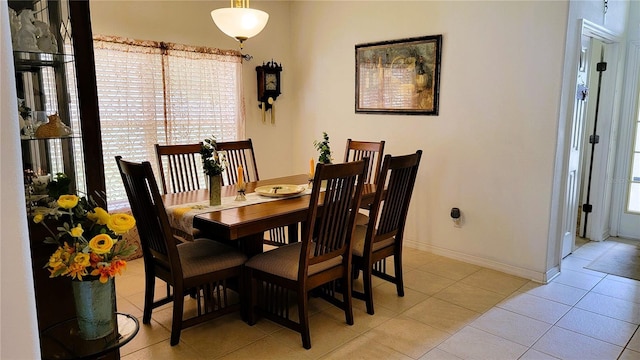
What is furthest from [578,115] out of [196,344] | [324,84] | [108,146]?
[108,146]

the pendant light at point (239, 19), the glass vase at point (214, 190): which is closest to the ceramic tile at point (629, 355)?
the glass vase at point (214, 190)

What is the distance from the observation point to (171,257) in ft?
7.61

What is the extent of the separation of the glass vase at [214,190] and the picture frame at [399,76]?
208 cm

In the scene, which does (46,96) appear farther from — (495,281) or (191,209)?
(495,281)

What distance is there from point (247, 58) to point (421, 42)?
1808mm

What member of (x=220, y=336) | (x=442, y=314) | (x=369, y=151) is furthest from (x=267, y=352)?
(x=369, y=151)

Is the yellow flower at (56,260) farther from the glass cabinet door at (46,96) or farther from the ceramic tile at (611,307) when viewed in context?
the ceramic tile at (611,307)

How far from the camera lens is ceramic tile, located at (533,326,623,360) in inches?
92.6

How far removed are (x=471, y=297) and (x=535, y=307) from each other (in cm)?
40

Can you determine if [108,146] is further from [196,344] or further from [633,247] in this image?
[633,247]

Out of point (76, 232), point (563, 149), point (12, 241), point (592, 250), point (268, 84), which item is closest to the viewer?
point (12, 241)

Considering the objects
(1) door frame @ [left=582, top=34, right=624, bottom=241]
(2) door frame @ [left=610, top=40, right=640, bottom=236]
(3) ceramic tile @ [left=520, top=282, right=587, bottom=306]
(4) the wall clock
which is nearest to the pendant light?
(4) the wall clock

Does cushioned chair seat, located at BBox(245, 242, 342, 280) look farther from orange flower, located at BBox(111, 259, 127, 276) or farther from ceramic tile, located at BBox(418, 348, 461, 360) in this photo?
orange flower, located at BBox(111, 259, 127, 276)

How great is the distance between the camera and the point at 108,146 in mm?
3699
